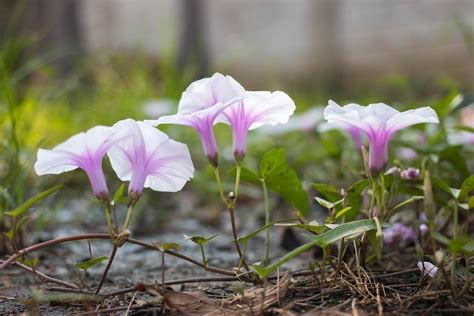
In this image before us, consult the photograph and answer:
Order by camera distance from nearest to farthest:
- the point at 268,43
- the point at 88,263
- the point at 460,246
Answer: the point at 460,246, the point at 88,263, the point at 268,43

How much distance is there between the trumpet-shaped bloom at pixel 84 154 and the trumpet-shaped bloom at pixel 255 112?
189mm

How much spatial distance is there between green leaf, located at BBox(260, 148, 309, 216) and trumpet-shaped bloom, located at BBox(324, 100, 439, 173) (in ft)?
0.53

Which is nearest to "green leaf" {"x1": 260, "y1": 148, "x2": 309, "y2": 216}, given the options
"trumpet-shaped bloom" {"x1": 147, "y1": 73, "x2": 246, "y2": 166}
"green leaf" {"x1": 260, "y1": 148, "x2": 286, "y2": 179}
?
"green leaf" {"x1": 260, "y1": 148, "x2": 286, "y2": 179}

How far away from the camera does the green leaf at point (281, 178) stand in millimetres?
1034

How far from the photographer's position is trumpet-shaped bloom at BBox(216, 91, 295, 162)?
0.95 m

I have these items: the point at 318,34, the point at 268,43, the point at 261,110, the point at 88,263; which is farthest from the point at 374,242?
the point at 268,43

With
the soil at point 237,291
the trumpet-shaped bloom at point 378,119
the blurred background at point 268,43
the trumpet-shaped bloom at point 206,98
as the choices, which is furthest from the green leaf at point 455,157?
the blurred background at point 268,43

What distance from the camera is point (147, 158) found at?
920mm

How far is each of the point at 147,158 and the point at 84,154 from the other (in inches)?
3.7

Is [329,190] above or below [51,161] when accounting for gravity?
below

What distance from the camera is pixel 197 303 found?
90cm

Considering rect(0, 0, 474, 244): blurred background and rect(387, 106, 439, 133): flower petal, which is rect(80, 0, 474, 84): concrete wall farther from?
rect(387, 106, 439, 133): flower petal

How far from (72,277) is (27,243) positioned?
360 millimetres

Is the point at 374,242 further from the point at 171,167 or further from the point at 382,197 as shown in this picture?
the point at 171,167
